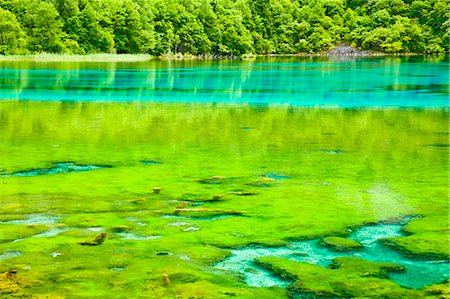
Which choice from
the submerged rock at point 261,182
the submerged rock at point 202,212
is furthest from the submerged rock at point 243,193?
the submerged rock at point 202,212

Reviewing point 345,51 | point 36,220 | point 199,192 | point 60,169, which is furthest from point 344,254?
point 345,51

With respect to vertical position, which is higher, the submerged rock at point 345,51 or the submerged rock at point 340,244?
the submerged rock at point 345,51

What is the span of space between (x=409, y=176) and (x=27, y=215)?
484 cm

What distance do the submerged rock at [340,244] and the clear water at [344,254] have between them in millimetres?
62

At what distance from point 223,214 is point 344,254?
1.58 meters

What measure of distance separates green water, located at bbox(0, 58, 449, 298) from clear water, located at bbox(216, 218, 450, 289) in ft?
0.09

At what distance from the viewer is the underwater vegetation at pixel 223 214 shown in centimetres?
454

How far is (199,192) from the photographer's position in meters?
7.29

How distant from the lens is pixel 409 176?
26.9 feet

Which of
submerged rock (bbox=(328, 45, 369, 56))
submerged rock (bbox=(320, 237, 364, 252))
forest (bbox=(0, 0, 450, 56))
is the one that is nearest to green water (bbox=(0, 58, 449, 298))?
submerged rock (bbox=(320, 237, 364, 252))

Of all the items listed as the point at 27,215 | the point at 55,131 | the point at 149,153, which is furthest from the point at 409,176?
the point at 55,131

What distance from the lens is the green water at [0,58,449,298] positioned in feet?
15.6

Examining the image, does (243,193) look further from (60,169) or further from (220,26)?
(220,26)

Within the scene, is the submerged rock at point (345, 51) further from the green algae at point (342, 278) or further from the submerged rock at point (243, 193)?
the green algae at point (342, 278)
